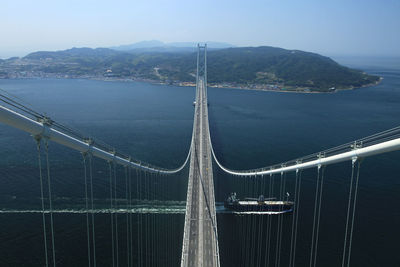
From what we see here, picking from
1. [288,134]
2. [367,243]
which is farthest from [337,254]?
[288,134]

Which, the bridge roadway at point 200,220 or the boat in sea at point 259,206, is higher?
the bridge roadway at point 200,220

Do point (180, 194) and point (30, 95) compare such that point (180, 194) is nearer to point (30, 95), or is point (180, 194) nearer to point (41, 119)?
point (41, 119)

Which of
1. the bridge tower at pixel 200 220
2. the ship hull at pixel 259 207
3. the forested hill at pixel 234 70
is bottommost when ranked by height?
the ship hull at pixel 259 207

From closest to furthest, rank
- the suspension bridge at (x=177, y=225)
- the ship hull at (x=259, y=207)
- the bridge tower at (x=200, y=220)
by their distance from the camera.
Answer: the bridge tower at (x=200, y=220) < the suspension bridge at (x=177, y=225) < the ship hull at (x=259, y=207)

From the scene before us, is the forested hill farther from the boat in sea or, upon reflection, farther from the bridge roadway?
the bridge roadway

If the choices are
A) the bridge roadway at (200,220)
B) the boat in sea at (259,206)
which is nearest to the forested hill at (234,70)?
the boat in sea at (259,206)

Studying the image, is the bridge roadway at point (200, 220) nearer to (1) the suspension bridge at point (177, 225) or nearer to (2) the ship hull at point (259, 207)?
(1) the suspension bridge at point (177, 225)

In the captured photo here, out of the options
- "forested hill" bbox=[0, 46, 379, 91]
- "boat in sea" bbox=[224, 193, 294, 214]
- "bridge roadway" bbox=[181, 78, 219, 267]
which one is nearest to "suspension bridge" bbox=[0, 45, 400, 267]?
"bridge roadway" bbox=[181, 78, 219, 267]
